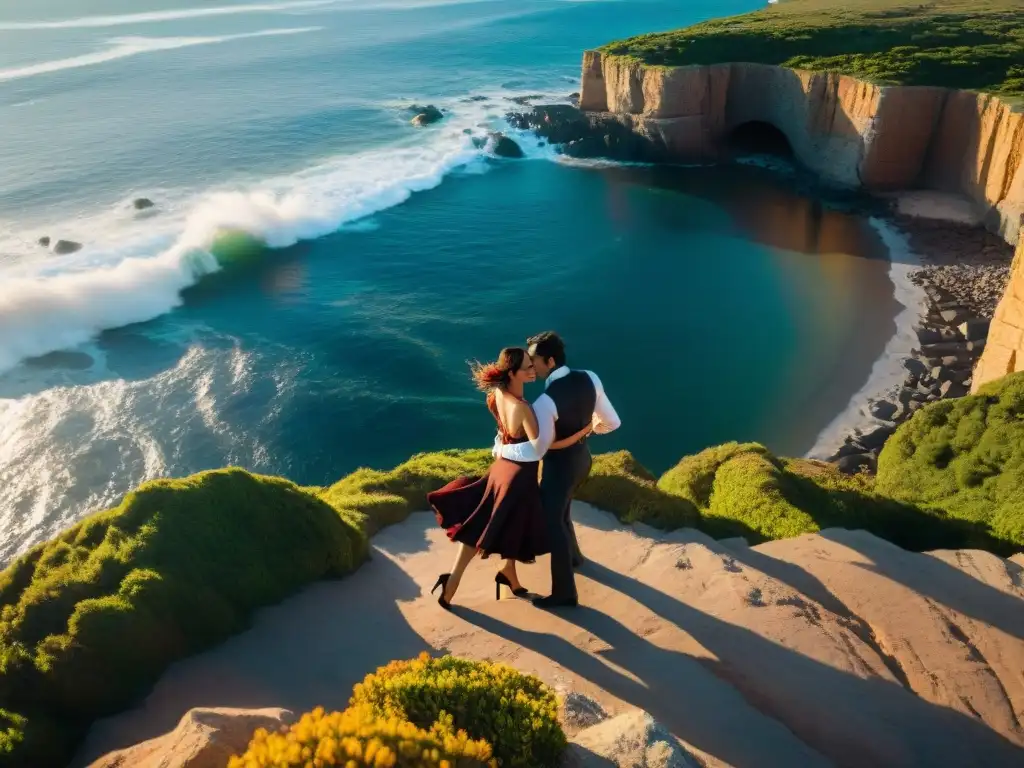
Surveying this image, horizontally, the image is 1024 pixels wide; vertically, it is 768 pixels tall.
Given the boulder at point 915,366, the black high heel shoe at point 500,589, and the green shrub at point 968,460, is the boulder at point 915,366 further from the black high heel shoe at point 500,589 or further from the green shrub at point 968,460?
the black high heel shoe at point 500,589

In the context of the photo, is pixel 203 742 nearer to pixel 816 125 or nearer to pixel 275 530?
pixel 275 530

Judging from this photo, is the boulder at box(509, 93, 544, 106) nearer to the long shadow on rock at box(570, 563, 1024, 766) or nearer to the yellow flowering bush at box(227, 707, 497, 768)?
the long shadow on rock at box(570, 563, 1024, 766)

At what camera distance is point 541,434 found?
5.94 m

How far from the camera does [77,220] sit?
3198 cm

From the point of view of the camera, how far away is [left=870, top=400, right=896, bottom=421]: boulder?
18.4m

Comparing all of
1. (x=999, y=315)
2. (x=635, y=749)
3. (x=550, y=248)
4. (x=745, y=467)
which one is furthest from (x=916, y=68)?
(x=635, y=749)

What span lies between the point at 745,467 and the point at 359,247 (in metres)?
22.5

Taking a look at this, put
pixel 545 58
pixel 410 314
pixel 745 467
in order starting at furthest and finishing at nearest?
pixel 545 58
pixel 410 314
pixel 745 467

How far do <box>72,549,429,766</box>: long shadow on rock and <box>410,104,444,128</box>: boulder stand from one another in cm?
4357

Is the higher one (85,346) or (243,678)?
(243,678)

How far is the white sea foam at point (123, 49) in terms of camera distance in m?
58.8

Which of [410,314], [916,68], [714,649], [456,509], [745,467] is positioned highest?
[916,68]

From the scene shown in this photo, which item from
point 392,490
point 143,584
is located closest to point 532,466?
point 143,584

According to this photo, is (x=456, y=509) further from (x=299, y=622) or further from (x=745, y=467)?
(x=745, y=467)
